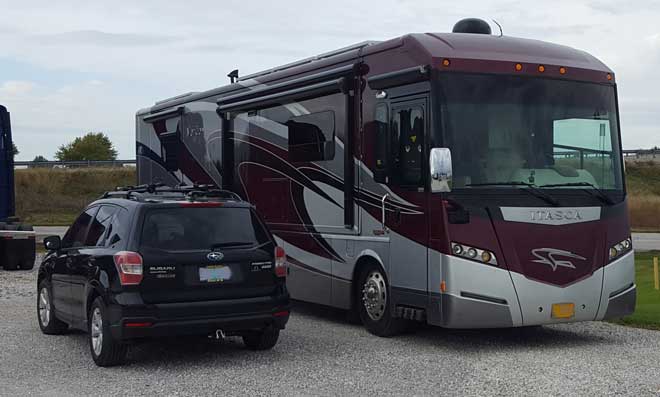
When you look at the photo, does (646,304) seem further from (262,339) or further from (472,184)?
(262,339)

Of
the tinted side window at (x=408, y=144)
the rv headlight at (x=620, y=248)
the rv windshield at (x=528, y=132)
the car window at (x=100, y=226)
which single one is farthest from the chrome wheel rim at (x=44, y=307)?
the rv headlight at (x=620, y=248)

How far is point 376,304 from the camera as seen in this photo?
1116cm

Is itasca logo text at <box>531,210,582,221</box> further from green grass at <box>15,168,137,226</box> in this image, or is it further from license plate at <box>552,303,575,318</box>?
green grass at <box>15,168,137,226</box>

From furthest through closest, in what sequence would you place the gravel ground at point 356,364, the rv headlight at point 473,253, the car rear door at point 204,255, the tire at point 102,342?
the rv headlight at point 473,253 → the tire at point 102,342 → the car rear door at point 204,255 → the gravel ground at point 356,364

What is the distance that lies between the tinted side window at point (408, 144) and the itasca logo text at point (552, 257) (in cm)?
144

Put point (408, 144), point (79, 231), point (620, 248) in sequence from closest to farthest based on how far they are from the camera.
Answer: point (408, 144), point (620, 248), point (79, 231)

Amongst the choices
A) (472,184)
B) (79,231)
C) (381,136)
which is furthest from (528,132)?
(79,231)

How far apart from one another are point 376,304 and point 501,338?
151 cm

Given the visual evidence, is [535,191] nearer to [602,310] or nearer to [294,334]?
[602,310]

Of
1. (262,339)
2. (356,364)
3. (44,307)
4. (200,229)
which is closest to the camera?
(356,364)

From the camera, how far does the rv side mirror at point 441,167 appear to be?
9742 millimetres

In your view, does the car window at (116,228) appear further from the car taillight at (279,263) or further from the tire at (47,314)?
the tire at (47,314)

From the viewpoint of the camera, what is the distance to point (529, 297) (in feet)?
32.9

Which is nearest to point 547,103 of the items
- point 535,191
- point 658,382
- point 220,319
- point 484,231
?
point 535,191
